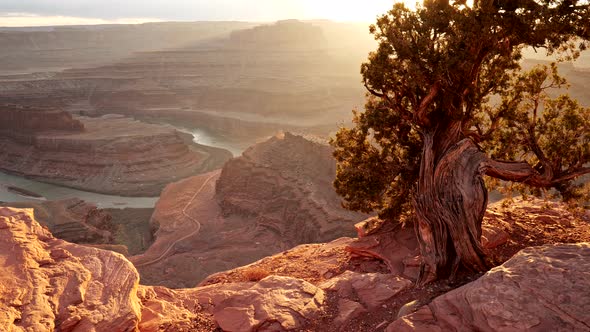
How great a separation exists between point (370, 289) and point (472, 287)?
2917 millimetres

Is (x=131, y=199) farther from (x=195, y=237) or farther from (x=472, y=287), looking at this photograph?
(x=472, y=287)

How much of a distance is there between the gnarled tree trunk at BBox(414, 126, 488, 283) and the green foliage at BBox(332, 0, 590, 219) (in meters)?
0.66

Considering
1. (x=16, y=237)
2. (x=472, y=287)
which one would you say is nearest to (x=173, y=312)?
(x=16, y=237)

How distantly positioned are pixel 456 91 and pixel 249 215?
2616 cm

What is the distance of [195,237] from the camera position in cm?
3281

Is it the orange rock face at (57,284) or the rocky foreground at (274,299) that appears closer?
the rocky foreground at (274,299)

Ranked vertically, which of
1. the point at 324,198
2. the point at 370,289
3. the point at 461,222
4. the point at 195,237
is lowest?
the point at 195,237

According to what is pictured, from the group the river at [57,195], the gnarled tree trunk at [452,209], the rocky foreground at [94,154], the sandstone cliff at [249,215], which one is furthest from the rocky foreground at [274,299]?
the rocky foreground at [94,154]

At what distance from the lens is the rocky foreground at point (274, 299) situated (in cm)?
656

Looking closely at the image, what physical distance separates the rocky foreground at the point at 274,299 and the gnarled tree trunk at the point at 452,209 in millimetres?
1187

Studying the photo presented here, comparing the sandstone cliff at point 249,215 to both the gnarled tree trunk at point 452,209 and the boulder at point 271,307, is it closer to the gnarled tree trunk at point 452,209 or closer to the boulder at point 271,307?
the boulder at point 271,307

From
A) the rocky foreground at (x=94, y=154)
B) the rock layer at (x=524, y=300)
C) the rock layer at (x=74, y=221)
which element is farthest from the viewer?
the rocky foreground at (x=94, y=154)

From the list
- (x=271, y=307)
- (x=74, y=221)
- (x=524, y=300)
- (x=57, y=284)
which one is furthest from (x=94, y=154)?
(x=524, y=300)

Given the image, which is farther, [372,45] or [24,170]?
[372,45]
